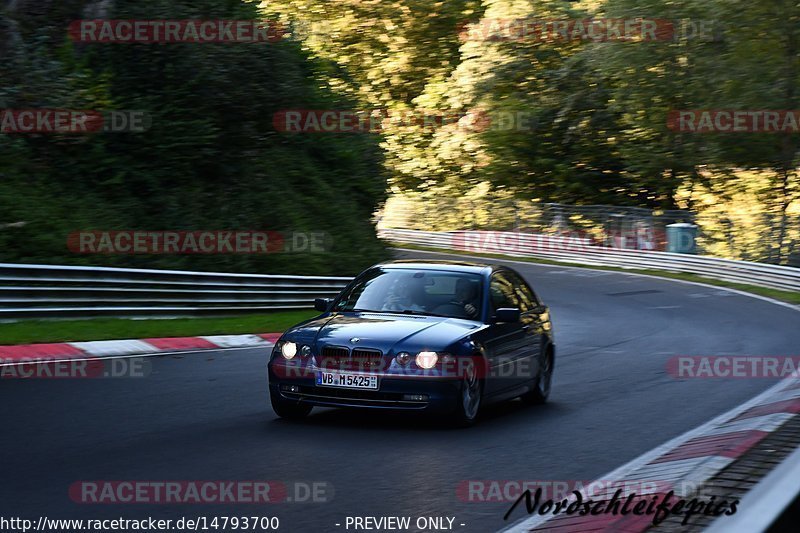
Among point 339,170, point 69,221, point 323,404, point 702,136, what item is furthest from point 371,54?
point 323,404

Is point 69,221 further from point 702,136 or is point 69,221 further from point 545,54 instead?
point 545,54

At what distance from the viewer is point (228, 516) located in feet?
20.9

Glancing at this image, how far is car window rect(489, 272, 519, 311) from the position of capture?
11.3 meters

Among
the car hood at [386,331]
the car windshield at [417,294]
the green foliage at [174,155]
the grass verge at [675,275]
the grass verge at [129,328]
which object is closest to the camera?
the car hood at [386,331]

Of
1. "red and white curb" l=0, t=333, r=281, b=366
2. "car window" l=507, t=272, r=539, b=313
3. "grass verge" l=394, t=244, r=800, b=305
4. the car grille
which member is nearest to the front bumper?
the car grille

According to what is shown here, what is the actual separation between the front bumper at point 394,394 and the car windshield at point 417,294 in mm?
1168

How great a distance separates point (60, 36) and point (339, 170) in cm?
823

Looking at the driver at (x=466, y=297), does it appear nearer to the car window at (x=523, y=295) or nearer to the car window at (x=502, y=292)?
the car window at (x=502, y=292)

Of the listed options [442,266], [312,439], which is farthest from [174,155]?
[312,439]

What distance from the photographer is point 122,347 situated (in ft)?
50.6

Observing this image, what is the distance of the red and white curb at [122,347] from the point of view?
45.8 ft

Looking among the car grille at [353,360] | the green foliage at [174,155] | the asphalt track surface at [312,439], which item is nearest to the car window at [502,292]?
the asphalt track surface at [312,439]

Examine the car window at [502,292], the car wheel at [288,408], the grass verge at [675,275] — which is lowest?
the grass verge at [675,275]

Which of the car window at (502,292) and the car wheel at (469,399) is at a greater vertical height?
the car window at (502,292)
